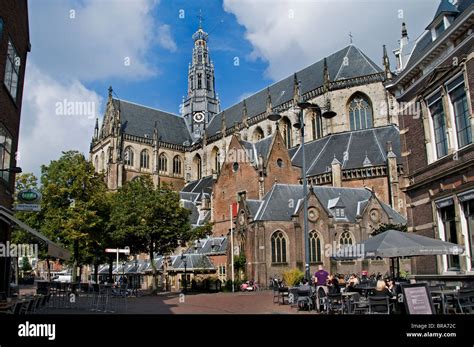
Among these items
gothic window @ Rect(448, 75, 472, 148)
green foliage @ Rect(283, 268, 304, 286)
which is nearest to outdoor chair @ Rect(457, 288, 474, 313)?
→ gothic window @ Rect(448, 75, 472, 148)

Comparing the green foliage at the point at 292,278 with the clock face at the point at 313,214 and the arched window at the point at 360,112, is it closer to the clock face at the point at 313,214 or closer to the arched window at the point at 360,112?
the clock face at the point at 313,214

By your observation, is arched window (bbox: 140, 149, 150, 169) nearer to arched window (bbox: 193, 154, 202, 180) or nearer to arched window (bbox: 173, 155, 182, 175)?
arched window (bbox: 173, 155, 182, 175)

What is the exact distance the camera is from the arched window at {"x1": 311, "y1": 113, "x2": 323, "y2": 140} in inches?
2159

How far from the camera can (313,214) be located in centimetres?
3681

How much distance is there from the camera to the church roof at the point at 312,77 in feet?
179

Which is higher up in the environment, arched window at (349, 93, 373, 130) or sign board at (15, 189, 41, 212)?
arched window at (349, 93, 373, 130)

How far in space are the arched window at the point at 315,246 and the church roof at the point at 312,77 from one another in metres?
25.1

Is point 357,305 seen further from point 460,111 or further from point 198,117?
point 198,117

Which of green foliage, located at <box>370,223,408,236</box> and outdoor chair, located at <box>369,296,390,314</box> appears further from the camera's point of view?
green foliage, located at <box>370,223,408,236</box>

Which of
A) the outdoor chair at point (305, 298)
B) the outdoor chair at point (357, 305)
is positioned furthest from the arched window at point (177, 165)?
the outdoor chair at point (357, 305)

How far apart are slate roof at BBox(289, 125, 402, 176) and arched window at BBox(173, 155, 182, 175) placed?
1274 inches

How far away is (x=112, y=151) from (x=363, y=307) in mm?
64239

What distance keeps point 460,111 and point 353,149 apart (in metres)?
33.4

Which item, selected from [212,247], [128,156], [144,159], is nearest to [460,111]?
[212,247]
